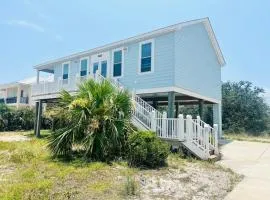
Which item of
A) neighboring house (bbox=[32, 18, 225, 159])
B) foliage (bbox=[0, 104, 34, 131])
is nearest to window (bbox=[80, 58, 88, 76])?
neighboring house (bbox=[32, 18, 225, 159])

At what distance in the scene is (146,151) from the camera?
344 inches

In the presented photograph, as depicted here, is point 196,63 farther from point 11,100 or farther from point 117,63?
point 11,100

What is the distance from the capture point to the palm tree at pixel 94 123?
927cm

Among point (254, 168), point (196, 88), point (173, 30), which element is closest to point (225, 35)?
point (196, 88)

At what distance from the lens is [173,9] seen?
15.5m

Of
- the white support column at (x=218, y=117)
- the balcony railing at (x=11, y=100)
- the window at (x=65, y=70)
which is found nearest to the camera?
the white support column at (x=218, y=117)

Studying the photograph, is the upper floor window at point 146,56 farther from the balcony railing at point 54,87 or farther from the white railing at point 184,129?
the balcony railing at point 54,87

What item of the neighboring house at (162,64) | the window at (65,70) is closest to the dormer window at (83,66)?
the neighboring house at (162,64)

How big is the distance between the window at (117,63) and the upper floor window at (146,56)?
1888 millimetres

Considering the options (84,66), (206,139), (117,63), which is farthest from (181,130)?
(84,66)

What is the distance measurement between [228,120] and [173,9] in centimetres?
1927

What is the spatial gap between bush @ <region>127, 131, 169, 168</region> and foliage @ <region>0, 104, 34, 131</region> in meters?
21.1

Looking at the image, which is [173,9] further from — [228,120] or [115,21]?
[228,120]

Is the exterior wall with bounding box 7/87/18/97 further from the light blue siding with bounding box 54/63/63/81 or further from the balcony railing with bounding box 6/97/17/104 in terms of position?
the light blue siding with bounding box 54/63/63/81
